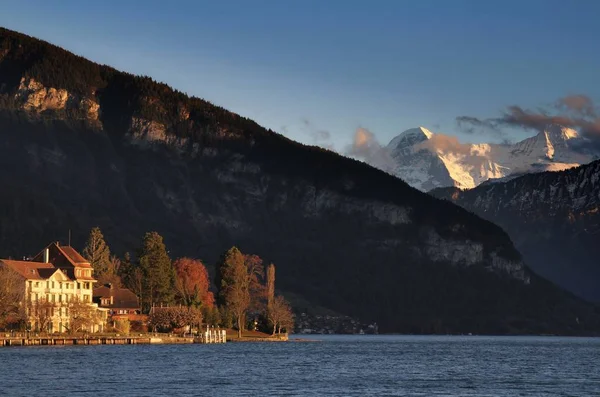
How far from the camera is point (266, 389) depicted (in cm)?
13612

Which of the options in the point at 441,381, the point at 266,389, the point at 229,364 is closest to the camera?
the point at 266,389

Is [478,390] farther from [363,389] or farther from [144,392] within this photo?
[144,392]

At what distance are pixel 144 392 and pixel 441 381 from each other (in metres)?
36.1

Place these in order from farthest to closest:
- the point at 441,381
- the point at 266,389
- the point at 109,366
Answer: the point at 109,366 < the point at 441,381 < the point at 266,389

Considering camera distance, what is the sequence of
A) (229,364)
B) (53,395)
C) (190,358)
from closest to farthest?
(53,395), (229,364), (190,358)

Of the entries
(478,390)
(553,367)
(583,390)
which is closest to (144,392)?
(478,390)

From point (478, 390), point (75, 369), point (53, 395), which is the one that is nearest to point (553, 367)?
point (478, 390)

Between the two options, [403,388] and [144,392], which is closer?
[144,392]

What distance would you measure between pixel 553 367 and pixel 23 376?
7577 cm

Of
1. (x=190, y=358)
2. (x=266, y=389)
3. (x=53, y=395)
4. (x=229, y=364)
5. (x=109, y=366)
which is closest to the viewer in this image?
(x=53, y=395)

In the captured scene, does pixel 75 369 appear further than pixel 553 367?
No

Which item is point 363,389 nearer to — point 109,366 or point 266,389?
point 266,389

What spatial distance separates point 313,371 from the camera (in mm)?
164500

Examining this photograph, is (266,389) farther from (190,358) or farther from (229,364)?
(190,358)
